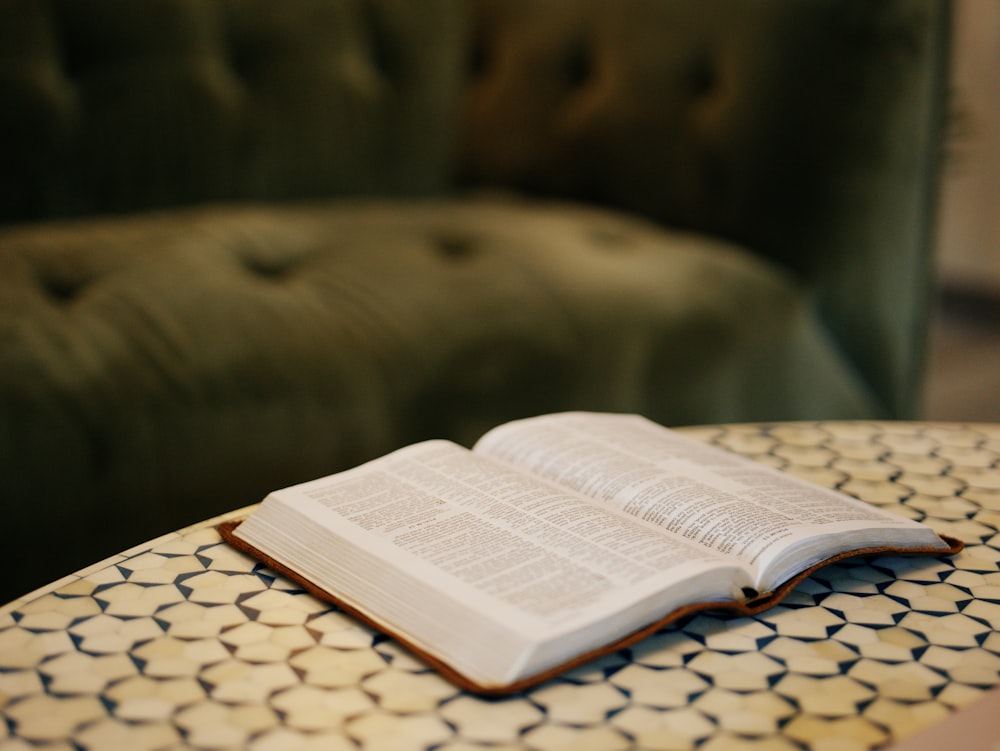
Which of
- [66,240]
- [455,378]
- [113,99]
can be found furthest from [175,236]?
[455,378]

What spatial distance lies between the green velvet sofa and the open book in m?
0.42

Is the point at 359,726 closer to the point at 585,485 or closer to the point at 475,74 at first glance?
the point at 585,485

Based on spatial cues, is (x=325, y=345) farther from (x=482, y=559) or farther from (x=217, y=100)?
(x=482, y=559)

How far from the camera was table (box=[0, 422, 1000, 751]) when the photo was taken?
0.39 metres

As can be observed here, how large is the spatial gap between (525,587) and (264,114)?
0.98 meters

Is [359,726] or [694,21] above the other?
[694,21]

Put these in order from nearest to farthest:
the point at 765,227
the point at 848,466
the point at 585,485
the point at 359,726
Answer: the point at 359,726
the point at 585,485
the point at 848,466
the point at 765,227

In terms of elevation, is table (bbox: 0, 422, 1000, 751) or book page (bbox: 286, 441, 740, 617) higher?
book page (bbox: 286, 441, 740, 617)

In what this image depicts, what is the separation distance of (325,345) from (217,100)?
1.36 feet

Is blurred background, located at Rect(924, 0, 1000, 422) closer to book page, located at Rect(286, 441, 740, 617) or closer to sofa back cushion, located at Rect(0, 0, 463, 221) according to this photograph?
sofa back cushion, located at Rect(0, 0, 463, 221)

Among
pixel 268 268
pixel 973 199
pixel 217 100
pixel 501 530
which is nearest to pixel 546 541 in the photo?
pixel 501 530

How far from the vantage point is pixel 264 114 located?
1.27 metres

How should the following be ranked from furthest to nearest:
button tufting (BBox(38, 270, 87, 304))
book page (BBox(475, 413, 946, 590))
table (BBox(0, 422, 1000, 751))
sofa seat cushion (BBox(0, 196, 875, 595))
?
1. button tufting (BBox(38, 270, 87, 304))
2. sofa seat cushion (BBox(0, 196, 875, 595))
3. book page (BBox(475, 413, 946, 590))
4. table (BBox(0, 422, 1000, 751))

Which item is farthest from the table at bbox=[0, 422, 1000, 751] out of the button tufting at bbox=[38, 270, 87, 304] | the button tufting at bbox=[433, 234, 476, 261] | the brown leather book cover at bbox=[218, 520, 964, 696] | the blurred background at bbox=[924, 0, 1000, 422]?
the blurred background at bbox=[924, 0, 1000, 422]
